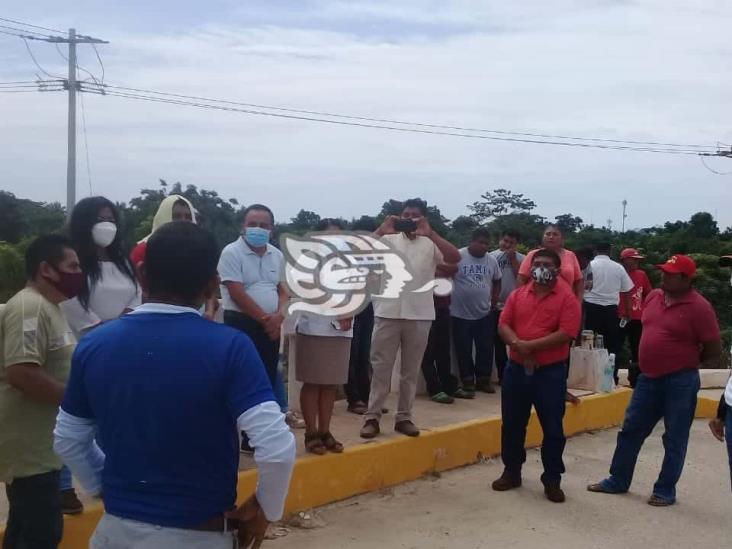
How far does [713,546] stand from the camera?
5570 millimetres

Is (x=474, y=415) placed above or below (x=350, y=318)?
below

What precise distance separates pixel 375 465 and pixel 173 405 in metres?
4.11

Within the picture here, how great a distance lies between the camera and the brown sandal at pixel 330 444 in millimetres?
6094

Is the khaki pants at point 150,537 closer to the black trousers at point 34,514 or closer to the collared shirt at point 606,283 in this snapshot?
the black trousers at point 34,514

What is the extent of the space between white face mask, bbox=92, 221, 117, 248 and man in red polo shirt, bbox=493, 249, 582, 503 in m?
3.03

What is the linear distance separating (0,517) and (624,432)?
14.7ft

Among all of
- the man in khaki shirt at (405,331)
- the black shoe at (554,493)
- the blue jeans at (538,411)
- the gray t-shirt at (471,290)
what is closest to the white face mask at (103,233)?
the man in khaki shirt at (405,331)

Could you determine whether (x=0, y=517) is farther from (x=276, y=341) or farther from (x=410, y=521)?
(x=410, y=521)

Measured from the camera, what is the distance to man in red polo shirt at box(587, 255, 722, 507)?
20.1 ft

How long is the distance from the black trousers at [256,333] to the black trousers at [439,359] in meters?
2.81

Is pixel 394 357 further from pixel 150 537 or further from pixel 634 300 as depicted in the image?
pixel 634 300

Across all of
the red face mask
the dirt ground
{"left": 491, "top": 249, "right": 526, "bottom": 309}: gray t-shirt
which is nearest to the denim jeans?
{"left": 491, "top": 249, "right": 526, "bottom": 309}: gray t-shirt

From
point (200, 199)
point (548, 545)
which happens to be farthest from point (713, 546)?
point (200, 199)

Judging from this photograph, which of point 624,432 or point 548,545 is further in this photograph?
point 624,432
